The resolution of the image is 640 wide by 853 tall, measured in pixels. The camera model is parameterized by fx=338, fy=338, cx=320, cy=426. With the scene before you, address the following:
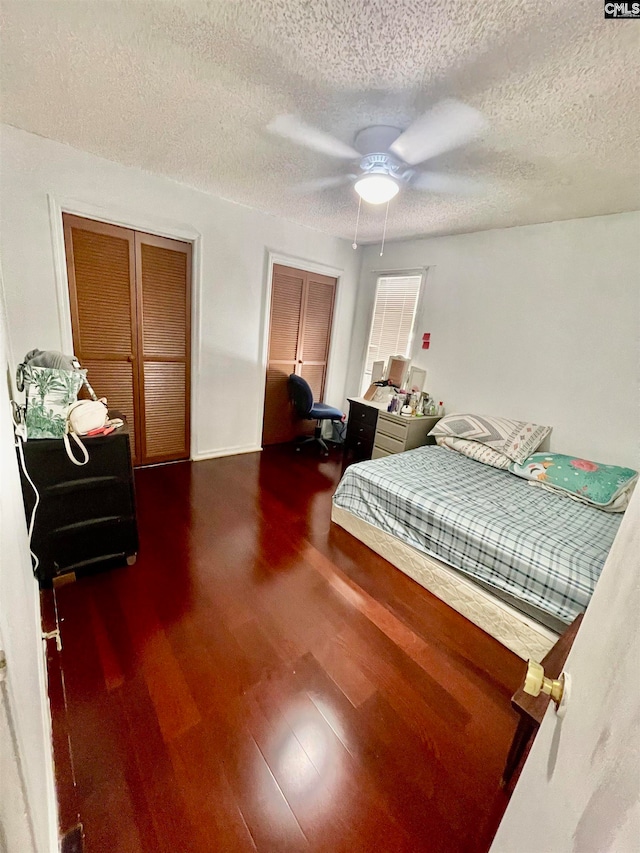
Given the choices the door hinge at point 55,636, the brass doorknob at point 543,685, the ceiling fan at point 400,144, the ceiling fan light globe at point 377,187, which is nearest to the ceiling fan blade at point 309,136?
the ceiling fan at point 400,144

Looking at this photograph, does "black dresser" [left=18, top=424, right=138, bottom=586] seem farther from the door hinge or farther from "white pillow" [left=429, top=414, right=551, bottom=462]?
"white pillow" [left=429, top=414, right=551, bottom=462]

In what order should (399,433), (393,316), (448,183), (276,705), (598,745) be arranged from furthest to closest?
1. (393,316)
2. (399,433)
3. (448,183)
4. (276,705)
5. (598,745)

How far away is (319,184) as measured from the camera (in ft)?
7.98

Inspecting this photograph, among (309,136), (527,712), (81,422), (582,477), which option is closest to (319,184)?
(309,136)

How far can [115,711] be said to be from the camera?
1.27 meters

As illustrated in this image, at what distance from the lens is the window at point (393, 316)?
3.72 m

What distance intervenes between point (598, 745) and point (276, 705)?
4.18 ft

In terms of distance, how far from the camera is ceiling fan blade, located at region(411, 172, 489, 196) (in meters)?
2.12

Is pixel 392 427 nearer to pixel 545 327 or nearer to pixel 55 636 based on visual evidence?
pixel 545 327

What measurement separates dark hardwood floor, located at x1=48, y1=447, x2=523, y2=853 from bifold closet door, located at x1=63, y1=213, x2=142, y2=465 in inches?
54.2

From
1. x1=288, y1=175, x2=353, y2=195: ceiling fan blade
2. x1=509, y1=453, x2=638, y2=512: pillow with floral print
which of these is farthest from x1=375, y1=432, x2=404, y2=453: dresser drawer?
x1=288, y1=175, x2=353, y2=195: ceiling fan blade

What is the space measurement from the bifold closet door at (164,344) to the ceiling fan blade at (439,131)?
201cm

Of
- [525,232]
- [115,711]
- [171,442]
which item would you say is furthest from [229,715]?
[525,232]

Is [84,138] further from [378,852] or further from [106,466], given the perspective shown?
Result: [378,852]
